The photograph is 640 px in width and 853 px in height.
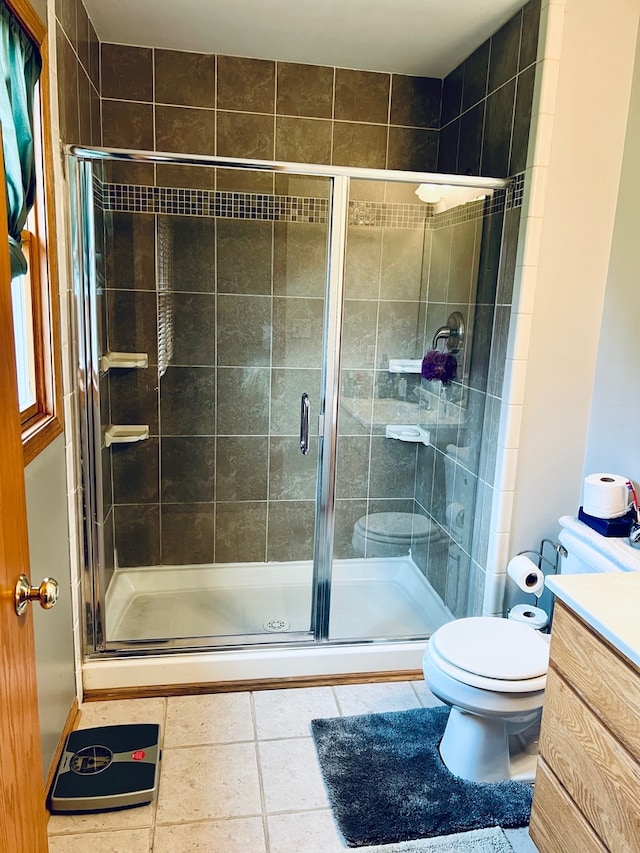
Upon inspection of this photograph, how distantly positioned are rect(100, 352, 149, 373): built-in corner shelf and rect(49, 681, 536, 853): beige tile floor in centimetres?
127

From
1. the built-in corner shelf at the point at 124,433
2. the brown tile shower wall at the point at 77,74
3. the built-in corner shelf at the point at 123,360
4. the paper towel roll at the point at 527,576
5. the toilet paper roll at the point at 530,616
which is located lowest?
the toilet paper roll at the point at 530,616

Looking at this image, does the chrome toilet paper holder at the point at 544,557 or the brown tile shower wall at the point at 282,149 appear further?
the brown tile shower wall at the point at 282,149

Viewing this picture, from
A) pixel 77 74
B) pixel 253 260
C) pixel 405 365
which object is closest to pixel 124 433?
pixel 253 260

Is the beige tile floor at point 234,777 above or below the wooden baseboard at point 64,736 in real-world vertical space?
below

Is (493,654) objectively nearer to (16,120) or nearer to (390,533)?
(390,533)

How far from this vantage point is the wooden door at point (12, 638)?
97 cm

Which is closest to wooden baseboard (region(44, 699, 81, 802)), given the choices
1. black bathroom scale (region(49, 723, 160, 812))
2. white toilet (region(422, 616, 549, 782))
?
black bathroom scale (region(49, 723, 160, 812))

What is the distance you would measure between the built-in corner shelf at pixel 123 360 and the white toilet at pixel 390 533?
1.20 m

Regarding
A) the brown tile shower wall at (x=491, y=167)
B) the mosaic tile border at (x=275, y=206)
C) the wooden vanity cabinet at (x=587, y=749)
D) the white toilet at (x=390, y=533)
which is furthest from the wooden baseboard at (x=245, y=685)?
the mosaic tile border at (x=275, y=206)

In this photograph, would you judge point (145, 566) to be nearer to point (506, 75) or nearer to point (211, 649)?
point (211, 649)

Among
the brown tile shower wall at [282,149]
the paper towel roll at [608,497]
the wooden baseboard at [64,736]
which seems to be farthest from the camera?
the brown tile shower wall at [282,149]

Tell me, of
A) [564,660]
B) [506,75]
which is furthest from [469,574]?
[506,75]

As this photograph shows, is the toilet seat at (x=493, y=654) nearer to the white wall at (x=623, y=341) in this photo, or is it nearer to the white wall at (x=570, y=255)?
the white wall at (x=570, y=255)

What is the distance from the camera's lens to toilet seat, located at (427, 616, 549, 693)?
72.0 inches
